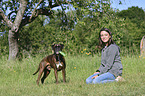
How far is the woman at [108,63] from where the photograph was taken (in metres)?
5.47

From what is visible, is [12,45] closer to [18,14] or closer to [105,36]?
[18,14]

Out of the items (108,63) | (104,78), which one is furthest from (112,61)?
(104,78)

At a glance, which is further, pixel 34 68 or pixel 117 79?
pixel 34 68

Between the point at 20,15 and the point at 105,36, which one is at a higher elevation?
the point at 20,15

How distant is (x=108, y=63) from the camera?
5.50 m

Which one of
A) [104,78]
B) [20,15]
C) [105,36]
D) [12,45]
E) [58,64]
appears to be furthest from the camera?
[12,45]

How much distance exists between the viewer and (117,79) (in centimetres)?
542

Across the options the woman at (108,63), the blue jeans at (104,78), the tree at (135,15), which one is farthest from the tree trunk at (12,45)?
the tree at (135,15)

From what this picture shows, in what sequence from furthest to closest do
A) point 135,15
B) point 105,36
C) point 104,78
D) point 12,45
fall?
point 135,15
point 12,45
point 105,36
point 104,78

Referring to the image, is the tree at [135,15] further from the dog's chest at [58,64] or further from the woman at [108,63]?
the dog's chest at [58,64]

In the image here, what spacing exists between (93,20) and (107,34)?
4.54m

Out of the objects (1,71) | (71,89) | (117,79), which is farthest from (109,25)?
(1,71)

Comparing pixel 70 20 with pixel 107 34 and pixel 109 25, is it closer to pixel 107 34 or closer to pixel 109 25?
pixel 109 25

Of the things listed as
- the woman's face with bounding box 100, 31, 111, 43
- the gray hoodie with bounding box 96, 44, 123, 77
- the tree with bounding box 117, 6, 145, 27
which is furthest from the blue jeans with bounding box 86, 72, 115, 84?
the tree with bounding box 117, 6, 145, 27
